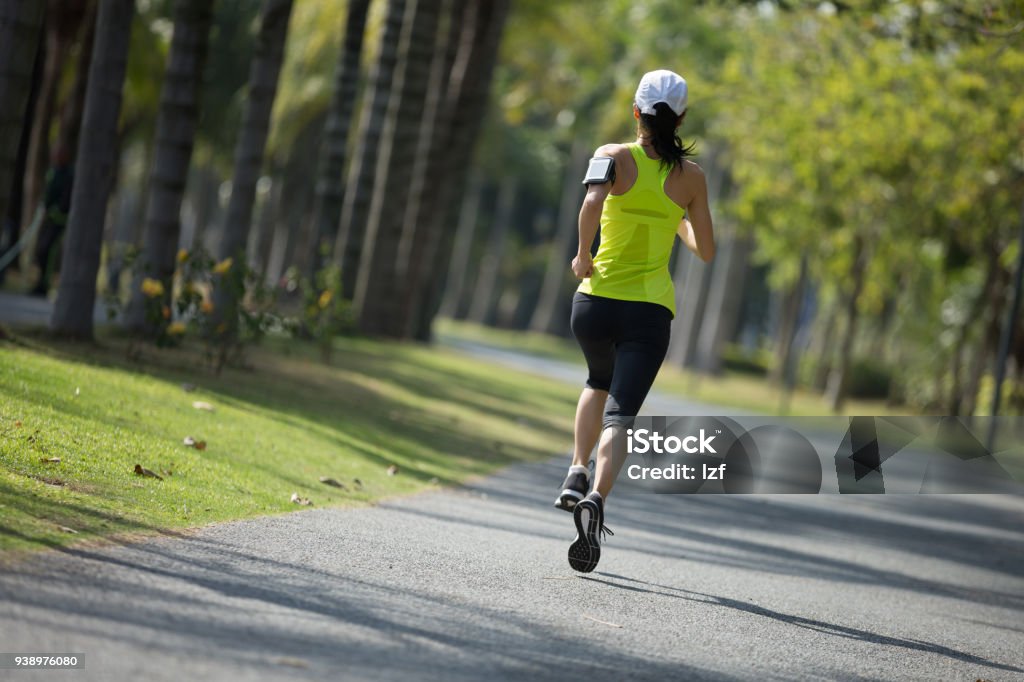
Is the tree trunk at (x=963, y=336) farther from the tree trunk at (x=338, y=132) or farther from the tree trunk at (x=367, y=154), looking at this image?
the tree trunk at (x=338, y=132)

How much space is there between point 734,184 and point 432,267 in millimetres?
25627

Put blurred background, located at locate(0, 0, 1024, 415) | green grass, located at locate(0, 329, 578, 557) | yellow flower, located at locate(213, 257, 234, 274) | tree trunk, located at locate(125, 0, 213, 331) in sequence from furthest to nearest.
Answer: blurred background, located at locate(0, 0, 1024, 415) < tree trunk, located at locate(125, 0, 213, 331) < yellow flower, located at locate(213, 257, 234, 274) < green grass, located at locate(0, 329, 578, 557)

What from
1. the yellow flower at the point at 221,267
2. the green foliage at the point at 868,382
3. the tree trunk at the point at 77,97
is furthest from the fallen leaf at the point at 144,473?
the green foliage at the point at 868,382

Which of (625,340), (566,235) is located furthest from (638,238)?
(566,235)

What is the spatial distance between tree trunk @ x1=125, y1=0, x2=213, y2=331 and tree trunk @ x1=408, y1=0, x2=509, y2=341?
13646 millimetres

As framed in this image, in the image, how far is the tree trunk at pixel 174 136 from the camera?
1459 cm

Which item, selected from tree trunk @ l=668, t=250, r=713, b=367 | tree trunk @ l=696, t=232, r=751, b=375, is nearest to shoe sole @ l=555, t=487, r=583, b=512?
tree trunk @ l=696, t=232, r=751, b=375

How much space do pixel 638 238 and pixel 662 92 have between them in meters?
0.70

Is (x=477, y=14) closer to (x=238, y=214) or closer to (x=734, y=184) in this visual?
(x=238, y=214)

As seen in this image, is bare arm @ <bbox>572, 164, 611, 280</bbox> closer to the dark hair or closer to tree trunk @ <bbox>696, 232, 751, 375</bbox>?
the dark hair

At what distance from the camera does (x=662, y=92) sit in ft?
24.8

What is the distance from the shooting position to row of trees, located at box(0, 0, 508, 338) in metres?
13.6

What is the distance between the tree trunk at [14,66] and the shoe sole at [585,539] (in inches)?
247

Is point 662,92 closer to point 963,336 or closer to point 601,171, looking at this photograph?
point 601,171
